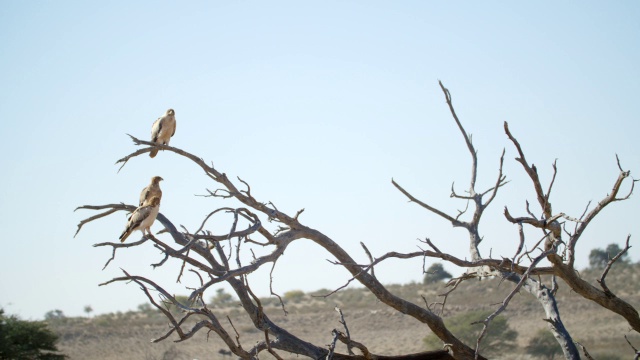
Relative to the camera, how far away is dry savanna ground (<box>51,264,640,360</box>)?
2942 cm

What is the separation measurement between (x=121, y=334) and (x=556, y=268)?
3037 cm

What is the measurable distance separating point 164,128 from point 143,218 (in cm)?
423

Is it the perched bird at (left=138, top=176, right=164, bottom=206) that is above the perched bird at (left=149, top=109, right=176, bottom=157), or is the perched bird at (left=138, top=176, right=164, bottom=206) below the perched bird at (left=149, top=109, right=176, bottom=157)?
below

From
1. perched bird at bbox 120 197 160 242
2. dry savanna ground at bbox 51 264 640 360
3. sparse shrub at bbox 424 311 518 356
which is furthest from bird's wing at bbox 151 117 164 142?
sparse shrub at bbox 424 311 518 356

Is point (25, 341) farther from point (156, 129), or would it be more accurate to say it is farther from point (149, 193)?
point (149, 193)

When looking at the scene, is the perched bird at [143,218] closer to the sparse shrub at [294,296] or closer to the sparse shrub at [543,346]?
the sparse shrub at [543,346]

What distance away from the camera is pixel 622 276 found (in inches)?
1678

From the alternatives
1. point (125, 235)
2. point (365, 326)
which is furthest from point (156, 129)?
point (365, 326)

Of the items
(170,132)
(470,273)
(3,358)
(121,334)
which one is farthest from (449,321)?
(470,273)

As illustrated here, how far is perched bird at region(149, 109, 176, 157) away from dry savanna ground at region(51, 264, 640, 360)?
47.7 feet

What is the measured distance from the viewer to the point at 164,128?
1105cm

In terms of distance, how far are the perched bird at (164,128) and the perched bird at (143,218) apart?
3.85 m

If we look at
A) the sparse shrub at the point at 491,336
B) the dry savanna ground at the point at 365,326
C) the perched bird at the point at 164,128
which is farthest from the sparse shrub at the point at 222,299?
the perched bird at the point at 164,128

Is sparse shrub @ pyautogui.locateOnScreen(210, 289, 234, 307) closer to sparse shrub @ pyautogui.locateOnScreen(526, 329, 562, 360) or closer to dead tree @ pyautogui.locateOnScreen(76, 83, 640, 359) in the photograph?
sparse shrub @ pyautogui.locateOnScreen(526, 329, 562, 360)
